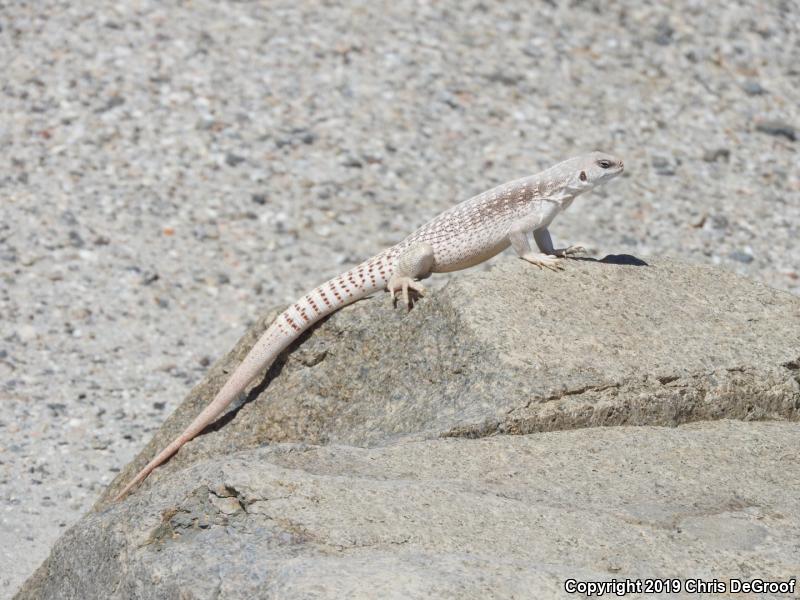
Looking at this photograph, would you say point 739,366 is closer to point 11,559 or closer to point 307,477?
point 307,477

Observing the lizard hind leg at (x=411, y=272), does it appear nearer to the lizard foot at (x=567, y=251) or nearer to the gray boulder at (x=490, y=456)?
the gray boulder at (x=490, y=456)

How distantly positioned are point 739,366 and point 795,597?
197 centimetres

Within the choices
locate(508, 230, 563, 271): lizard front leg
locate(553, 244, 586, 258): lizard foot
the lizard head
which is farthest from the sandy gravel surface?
the lizard head

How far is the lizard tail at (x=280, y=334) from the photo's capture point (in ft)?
21.5

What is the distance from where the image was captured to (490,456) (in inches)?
201

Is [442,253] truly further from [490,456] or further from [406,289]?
[490,456]

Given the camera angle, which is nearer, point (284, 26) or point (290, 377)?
point (290, 377)

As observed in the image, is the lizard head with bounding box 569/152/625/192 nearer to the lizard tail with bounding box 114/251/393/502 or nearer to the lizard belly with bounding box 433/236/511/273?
the lizard belly with bounding box 433/236/511/273

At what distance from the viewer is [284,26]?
1560 cm

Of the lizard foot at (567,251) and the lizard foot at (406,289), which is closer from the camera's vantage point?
the lizard foot at (406,289)

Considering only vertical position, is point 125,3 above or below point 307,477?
below

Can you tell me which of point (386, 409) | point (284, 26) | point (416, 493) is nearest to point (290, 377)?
point (386, 409)

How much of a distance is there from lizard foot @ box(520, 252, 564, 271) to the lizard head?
729 millimetres

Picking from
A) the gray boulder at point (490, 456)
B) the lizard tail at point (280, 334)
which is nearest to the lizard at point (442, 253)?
the lizard tail at point (280, 334)
